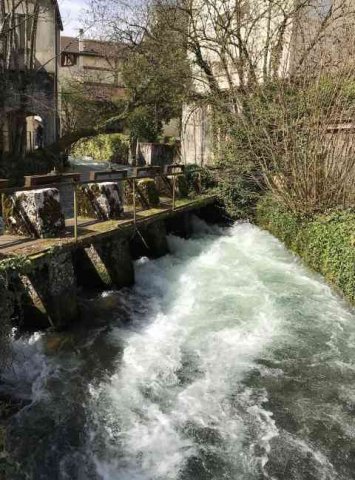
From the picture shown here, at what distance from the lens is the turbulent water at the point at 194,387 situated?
15.7 ft

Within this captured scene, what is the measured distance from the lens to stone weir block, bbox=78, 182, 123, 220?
9.39 metres

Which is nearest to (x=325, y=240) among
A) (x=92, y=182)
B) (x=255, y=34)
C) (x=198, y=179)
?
(x=92, y=182)

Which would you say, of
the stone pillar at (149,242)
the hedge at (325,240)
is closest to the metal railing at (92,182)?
the stone pillar at (149,242)

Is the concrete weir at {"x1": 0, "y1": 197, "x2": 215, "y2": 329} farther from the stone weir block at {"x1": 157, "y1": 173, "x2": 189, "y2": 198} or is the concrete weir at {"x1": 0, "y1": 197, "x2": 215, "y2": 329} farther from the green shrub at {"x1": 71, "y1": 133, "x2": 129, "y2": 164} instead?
the green shrub at {"x1": 71, "y1": 133, "x2": 129, "y2": 164}

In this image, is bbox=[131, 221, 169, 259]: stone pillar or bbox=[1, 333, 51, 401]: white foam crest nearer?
bbox=[1, 333, 51, 401]: white foam crest

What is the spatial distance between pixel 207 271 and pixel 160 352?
3.49 meters

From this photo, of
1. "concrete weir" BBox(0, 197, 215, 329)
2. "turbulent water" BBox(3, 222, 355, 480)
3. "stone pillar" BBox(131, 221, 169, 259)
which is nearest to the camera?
"turbulent water" BBox(3, 222, 355, 480)

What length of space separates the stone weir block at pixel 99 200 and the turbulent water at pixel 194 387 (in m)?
1.78

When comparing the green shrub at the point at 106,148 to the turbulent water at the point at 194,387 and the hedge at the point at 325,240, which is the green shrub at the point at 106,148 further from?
the turbulent water at the point at 194,387

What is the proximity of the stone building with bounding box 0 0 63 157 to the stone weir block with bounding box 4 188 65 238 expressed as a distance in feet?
36.2

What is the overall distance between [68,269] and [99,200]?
2.41 metres

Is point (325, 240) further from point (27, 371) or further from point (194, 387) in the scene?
point (27, 371)

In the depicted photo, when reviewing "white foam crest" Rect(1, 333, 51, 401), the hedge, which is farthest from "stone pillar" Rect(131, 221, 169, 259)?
"white foam crest" Rect(1, 333, 51, 401)

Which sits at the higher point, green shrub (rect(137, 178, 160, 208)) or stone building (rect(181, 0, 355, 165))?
stone building (rect(181, 0, 355, 165))
